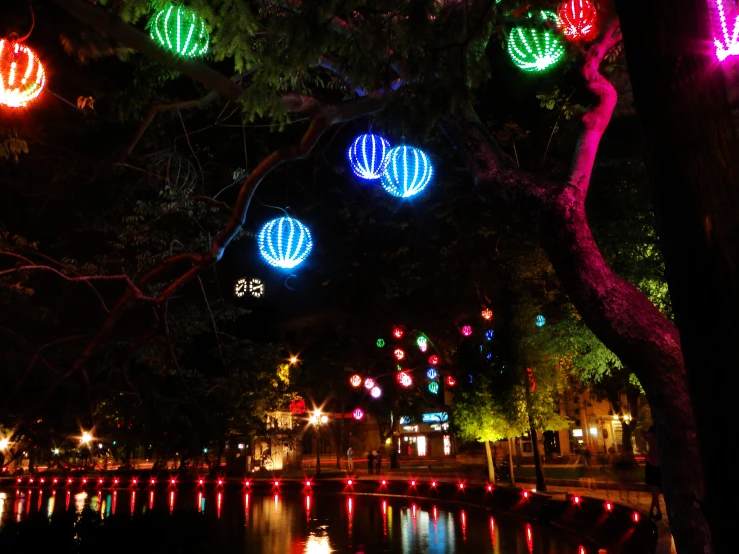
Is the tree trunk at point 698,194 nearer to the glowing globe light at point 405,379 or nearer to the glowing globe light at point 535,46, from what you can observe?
the glowing globe light at point 535,46

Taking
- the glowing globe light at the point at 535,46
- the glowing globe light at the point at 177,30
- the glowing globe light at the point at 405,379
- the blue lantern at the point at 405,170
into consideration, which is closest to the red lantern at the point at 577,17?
the glowing globe light at the point at 535,46

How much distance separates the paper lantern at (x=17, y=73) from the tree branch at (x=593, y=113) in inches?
208

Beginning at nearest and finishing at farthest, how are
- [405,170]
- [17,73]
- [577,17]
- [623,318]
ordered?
[623,318], [17,73], [577,17], [405,170]

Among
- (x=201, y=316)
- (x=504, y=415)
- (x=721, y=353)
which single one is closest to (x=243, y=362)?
(x=201, y=316)

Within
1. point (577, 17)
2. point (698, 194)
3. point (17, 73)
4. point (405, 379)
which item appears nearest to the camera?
point (698, 194)

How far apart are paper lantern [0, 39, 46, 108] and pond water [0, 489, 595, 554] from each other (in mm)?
7661

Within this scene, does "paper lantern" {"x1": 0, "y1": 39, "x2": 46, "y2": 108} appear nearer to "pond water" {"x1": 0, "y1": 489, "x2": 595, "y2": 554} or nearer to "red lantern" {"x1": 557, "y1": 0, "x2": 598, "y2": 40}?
"red lantern" {"x1": 557, "y1": 0, "x2": 598, "y2": 40}

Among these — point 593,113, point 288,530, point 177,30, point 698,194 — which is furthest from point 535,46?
point 288,530

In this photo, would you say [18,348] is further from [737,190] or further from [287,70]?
[737,190]

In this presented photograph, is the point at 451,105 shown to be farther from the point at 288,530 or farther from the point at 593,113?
the point at 288,530

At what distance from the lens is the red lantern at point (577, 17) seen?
605 centimetres

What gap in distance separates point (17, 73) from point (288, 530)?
11.8 meters

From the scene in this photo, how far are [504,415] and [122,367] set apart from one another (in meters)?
14.0

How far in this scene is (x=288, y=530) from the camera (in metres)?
13.9
